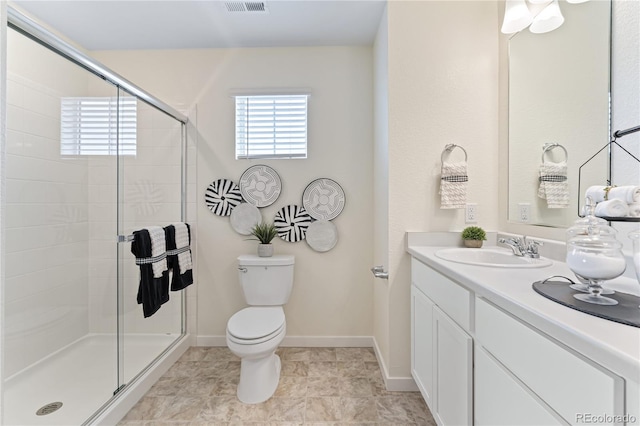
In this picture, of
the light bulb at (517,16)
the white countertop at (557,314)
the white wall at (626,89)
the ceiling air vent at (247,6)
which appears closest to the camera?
the white countertop at (557,314)

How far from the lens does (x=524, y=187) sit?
Result: 156 centimetres

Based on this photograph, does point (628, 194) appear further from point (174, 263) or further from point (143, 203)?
point (143, 203)

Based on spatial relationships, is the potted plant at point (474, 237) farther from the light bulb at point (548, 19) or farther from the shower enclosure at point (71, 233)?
the shower enclosure at point (71, 233)

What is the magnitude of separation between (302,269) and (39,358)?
160 centimetres

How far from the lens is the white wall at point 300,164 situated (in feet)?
7.63

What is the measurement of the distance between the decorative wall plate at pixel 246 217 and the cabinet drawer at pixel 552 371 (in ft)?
5.79

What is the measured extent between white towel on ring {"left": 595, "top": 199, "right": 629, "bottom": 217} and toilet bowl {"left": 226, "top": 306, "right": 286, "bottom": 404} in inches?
61.0

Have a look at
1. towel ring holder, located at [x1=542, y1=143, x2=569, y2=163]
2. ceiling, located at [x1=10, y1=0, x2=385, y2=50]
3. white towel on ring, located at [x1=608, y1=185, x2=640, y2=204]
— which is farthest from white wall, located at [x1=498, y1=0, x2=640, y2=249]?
ceiling, located at [x1=10, y1=0, x2=385, y2=50]

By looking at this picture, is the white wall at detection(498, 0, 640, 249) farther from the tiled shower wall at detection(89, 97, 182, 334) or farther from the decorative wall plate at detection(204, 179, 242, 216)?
the tiled shower wall at detection(89, 97, 182, 334)

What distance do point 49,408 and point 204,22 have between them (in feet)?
8.12

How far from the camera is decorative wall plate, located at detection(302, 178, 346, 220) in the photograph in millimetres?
2303

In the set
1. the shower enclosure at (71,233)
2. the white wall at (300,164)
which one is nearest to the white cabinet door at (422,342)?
the white wall at (300,164)

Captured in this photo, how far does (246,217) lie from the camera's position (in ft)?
7.60

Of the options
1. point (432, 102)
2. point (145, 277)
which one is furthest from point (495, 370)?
point (145, 277)
